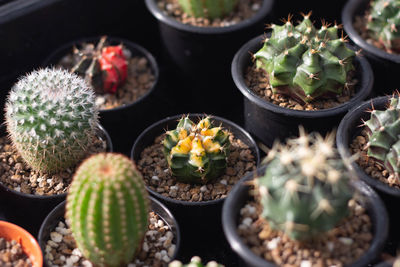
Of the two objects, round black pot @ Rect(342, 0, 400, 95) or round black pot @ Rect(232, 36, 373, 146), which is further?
round black pot @ Rect(342, 0, 400, 95)

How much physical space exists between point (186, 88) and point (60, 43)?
2.60ft

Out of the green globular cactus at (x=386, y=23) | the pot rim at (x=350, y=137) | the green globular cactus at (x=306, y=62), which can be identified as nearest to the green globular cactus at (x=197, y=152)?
the green globular cactus at (x=306, y=62)

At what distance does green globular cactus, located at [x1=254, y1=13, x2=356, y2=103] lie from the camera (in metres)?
2.28

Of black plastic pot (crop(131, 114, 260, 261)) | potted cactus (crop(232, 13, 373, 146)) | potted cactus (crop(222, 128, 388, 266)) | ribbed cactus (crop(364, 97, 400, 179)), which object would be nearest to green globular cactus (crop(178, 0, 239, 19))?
potted cactus (crop(232, 13, 373, 146))

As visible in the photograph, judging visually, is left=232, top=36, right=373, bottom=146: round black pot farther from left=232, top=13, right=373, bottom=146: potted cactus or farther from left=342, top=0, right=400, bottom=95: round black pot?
left=342, top=0, right=400, bottom=95: round black pot

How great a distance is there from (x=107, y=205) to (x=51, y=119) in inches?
24.9

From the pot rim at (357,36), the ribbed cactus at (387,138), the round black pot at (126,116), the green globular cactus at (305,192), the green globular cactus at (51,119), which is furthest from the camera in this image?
the round black pot at (126,116)

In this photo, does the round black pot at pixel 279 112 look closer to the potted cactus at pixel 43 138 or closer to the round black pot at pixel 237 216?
the round black pot at pixel 237 216

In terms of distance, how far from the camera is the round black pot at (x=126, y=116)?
2.79 m

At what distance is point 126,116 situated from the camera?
9.23 feet

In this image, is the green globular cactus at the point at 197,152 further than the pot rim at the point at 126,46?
No

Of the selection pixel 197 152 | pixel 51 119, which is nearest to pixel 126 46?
pixel 51 119

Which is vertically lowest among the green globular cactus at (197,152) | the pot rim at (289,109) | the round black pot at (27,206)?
the round black pot at (27,206)

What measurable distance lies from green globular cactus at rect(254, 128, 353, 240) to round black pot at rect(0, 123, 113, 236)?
3.36 feet
